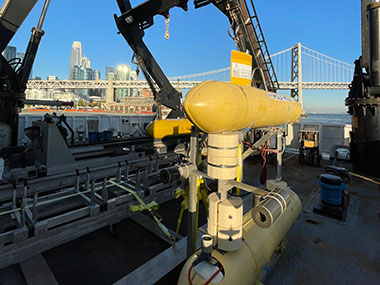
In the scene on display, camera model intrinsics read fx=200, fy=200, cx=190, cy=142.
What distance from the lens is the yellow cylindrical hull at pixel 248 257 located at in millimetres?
2307

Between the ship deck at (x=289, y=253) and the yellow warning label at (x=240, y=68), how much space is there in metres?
3.36

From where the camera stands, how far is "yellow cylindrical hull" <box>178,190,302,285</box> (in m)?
2.31

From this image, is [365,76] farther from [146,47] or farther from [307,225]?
[146,47]

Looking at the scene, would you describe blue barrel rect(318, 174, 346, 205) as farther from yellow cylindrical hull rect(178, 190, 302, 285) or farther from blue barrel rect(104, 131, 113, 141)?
blue barrel rect(104, 131, 113, 141)

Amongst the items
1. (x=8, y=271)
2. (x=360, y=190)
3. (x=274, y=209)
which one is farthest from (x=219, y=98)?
(x=360, y=190)

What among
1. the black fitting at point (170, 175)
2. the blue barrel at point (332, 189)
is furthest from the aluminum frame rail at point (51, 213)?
the blue barrel at point (332, 189)

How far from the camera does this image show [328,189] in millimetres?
5535

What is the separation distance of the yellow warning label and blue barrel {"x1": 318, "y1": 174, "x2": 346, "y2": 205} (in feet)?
13.5

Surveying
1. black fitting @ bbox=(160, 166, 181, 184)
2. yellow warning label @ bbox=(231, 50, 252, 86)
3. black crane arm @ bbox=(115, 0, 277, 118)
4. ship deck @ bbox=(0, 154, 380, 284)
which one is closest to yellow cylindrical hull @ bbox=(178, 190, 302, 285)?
ship deck @ bbox=(0, 154, 380, 284)

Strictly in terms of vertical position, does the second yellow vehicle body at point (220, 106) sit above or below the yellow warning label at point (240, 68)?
below

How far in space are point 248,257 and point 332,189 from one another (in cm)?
425

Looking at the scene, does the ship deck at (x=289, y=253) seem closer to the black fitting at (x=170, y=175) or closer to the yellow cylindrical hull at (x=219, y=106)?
the black fitting at (x=170, y=175)

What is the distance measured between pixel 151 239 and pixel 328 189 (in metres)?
4.90

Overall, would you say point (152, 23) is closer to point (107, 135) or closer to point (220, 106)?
point (107, 135)
